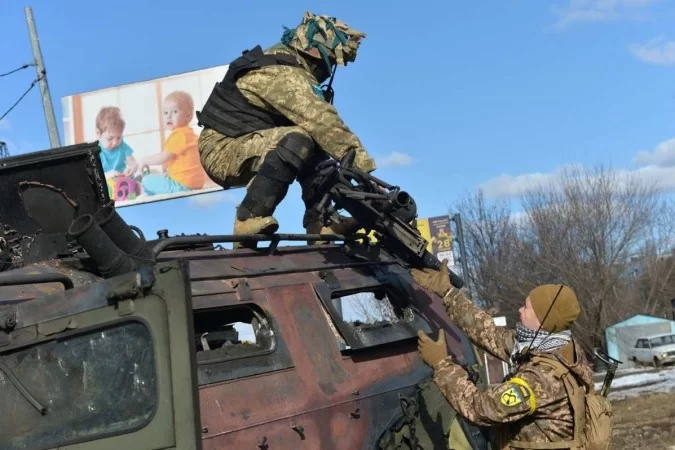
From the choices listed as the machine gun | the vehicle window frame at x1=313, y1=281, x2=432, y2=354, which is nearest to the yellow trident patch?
the vehicle window frame at x1=313, y1=281, x2=432, y2=354

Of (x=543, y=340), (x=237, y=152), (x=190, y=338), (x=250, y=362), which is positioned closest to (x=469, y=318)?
(x=543, y=340)

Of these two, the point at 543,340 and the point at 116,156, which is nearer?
the point at 543,340

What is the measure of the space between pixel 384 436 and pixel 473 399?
540 mm

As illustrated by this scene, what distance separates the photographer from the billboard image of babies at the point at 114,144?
13.9 metres

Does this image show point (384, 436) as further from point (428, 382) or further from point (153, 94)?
point (153, 94)

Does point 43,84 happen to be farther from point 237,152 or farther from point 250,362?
point 250,362

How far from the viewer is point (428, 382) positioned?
459 cm

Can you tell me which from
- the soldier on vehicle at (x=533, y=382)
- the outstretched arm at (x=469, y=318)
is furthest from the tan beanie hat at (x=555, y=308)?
the outstretched arm at (x=469, y=318)

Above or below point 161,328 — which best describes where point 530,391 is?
below

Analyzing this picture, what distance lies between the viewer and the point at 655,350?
1222 inches

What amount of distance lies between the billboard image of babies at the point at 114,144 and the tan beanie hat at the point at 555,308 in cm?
1075

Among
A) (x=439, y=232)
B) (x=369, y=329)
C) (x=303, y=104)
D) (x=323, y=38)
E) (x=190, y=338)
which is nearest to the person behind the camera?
(x=190, y=338)

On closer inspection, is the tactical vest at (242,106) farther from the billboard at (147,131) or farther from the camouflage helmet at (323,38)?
the billboard at (147,131)

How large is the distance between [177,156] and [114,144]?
115 cm
